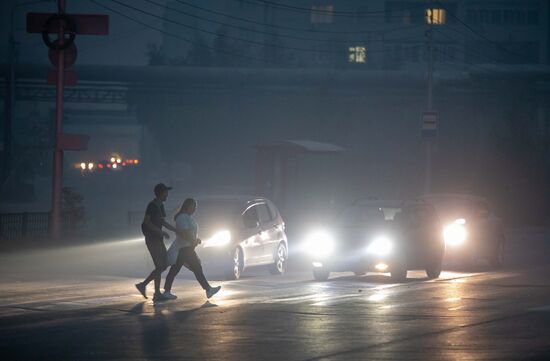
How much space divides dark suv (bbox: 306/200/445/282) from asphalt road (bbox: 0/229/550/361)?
1.30 feet

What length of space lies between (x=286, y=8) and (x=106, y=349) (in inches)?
5146

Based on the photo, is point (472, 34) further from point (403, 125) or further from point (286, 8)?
point (403, 125)

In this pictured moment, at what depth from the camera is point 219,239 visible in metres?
24.0

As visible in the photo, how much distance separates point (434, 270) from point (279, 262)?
138 inches

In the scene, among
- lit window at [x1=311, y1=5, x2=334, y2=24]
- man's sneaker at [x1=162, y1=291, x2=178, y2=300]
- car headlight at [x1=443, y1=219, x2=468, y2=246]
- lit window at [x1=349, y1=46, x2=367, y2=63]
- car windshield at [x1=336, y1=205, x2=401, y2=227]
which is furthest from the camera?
lit window at [x1=311, y1=5, x2=334, y2=24]

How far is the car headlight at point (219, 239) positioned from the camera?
23.9 metres

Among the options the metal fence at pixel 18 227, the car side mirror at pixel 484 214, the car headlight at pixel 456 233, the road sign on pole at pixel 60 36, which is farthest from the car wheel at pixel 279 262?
the metal fence at pixel 18 227

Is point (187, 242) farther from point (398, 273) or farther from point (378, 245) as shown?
point (398, 273)

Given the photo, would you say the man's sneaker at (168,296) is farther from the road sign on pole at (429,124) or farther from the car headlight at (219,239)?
the road sign on pole at (429,124)

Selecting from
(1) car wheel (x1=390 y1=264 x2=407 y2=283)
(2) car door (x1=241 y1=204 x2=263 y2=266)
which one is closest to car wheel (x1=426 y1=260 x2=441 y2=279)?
(1) car wheel (x1=390 y1=264 x2=407 y2=283)

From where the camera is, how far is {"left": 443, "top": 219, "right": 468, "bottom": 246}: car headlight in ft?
95.1

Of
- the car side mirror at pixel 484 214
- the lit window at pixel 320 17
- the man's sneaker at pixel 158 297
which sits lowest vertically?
the man's sneaker at pixel 158 297

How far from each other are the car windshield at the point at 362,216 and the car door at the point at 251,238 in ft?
5.68

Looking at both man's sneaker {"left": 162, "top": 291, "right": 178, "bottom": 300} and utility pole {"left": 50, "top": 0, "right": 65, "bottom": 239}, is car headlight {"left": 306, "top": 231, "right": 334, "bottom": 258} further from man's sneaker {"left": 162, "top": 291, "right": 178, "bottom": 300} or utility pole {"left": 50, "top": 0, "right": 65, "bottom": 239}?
utility pole {"left": 50, "top": 0, "right": 65, "bottom": 239}
